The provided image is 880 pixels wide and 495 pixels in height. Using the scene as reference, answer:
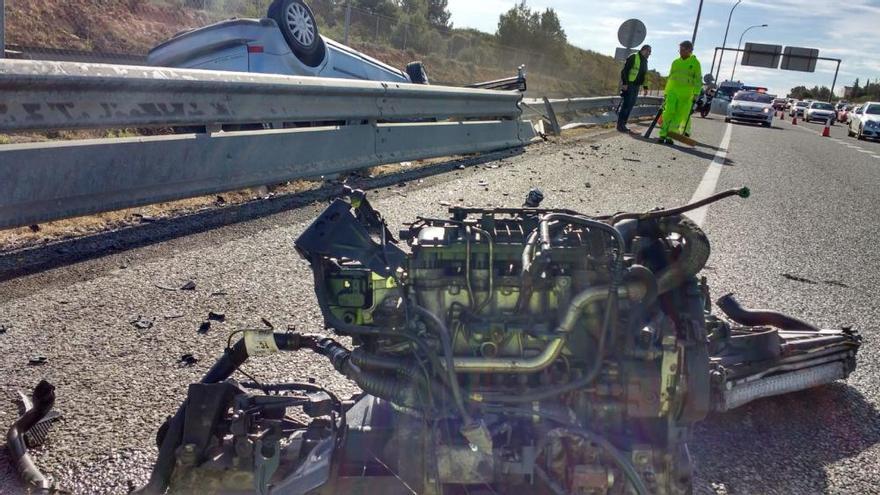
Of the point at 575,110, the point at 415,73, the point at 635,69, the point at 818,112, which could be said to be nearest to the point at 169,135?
the point at 415,73

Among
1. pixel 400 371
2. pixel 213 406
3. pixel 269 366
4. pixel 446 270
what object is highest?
pixel 446 270

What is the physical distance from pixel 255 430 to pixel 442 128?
7.23m

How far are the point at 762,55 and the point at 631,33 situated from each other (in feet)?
196

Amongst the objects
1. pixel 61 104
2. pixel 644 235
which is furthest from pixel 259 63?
pixel 644 235

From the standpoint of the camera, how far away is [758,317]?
3355mm

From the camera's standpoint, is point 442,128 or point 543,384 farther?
point 442,128

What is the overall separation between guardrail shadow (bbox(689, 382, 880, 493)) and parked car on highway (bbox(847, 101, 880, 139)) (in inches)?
1165

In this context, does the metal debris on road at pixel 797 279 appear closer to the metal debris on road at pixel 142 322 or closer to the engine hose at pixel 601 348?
the engine hose at pixel 601 348

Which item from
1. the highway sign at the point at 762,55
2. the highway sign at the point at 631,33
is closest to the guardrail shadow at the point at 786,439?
the highway sign at the point at 631,33

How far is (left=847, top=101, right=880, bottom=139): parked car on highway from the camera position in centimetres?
2756

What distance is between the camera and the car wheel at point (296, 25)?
8.80 metres

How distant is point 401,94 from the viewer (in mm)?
7930

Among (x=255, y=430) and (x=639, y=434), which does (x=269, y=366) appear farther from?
(x=639, y=434)

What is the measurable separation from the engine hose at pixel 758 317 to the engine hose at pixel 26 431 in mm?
2924
